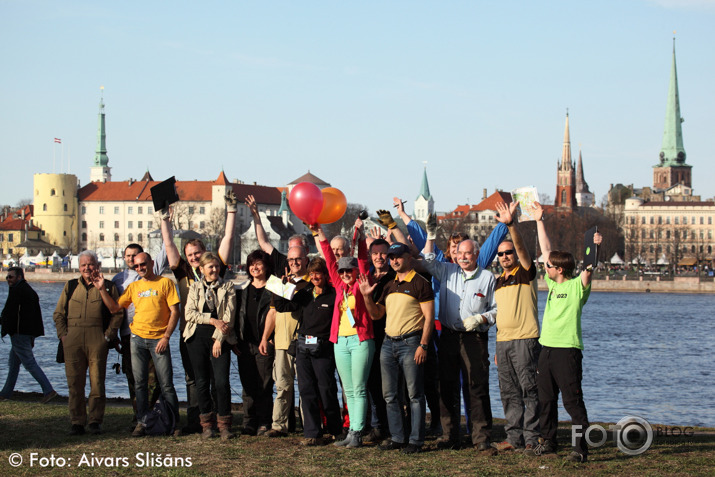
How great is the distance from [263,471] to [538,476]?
228 centimetres

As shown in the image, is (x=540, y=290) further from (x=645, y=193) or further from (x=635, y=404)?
(x=645, y=193)

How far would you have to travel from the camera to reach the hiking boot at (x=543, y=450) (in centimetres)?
802

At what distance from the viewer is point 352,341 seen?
27.7 ft

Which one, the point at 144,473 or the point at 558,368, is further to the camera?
the point at 558,368

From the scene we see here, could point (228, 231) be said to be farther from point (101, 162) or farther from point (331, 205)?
point (101, 162)

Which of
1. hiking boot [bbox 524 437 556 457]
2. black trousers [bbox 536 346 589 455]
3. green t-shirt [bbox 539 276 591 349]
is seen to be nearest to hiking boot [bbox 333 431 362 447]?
hiking boot [bbox 524 437 556 457]

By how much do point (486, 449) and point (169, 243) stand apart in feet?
13.2

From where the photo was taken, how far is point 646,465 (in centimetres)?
758

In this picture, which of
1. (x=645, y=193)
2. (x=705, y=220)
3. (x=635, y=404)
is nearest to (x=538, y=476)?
(x=635, y=404)

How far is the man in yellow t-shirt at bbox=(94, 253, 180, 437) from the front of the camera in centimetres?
923

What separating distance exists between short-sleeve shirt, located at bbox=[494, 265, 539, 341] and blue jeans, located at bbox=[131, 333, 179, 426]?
3513mm

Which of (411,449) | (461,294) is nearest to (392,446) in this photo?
(411,449)

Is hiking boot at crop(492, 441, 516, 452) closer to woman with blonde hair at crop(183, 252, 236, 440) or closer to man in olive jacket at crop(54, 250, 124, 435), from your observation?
woman with blonde hair at crop(183, 252, 236, 440)

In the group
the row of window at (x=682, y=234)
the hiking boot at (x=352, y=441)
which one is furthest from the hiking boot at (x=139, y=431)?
the row of window at (x=682, y=234)
